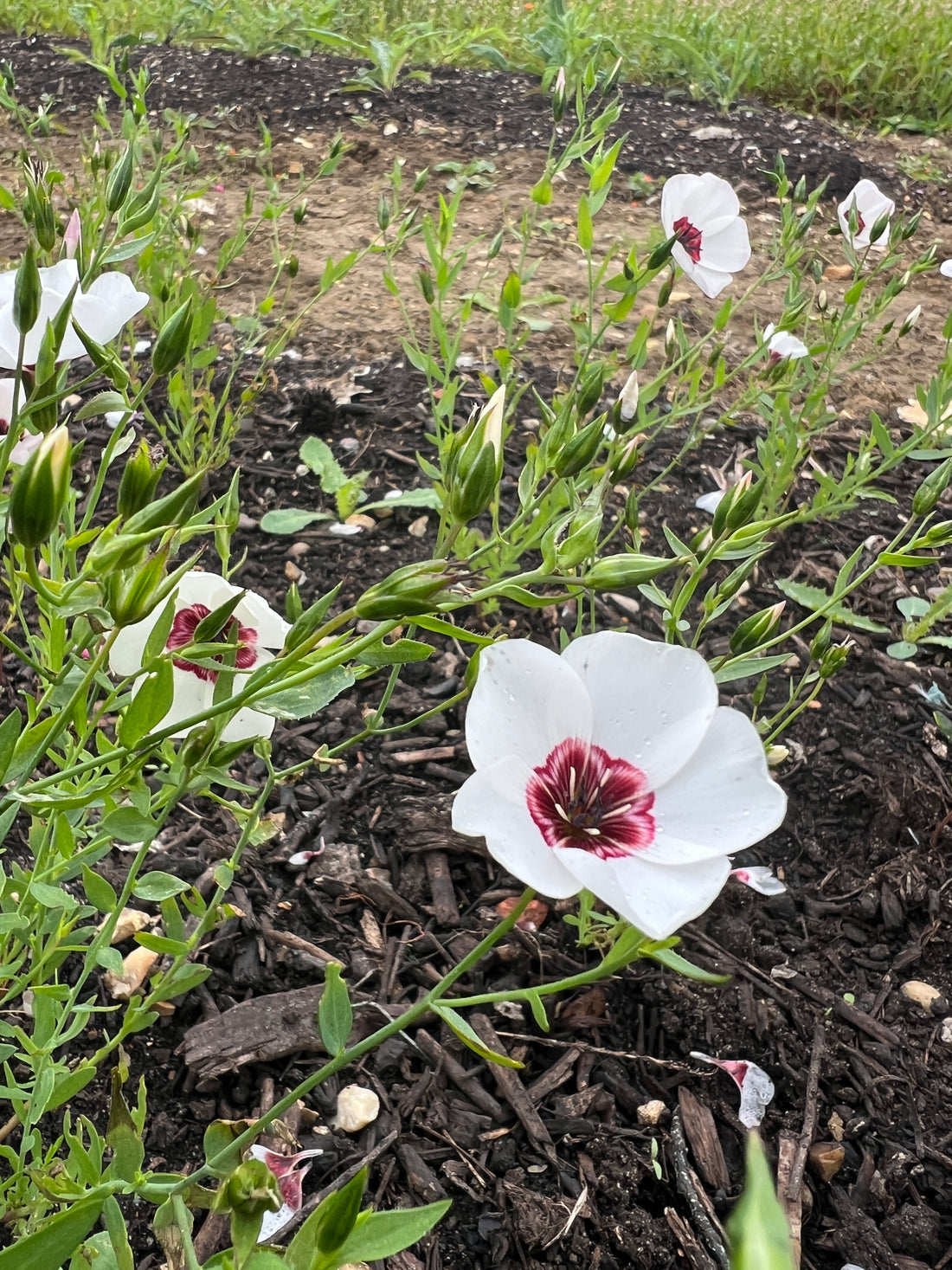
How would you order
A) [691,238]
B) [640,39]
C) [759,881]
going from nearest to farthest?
[759,881] → [691,238] → [640,39]

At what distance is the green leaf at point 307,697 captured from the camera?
3.19 ft

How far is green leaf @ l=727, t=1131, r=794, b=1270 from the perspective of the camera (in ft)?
0.97

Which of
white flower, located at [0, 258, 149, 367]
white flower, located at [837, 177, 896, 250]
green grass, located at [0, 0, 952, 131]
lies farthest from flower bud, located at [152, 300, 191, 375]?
green grass, located at [0, 0, 952, 131]

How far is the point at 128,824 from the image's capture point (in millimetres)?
980

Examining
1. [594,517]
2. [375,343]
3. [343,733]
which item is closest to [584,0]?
[375,343]

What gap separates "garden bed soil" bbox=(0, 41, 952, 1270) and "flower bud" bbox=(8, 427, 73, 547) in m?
0.91

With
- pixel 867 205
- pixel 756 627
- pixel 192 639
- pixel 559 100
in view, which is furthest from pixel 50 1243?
pixel 867 205

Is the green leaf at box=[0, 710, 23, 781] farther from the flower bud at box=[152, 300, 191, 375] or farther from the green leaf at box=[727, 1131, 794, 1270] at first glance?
the green leaf at box=[727, 1131, 794, 1270]

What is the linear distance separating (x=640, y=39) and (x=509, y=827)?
259 inches

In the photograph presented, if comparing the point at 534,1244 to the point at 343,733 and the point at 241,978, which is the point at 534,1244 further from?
the point at 343,733

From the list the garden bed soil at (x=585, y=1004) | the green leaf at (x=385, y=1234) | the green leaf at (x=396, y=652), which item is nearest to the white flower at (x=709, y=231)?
the garden bed soil at (x=585, y=1004)

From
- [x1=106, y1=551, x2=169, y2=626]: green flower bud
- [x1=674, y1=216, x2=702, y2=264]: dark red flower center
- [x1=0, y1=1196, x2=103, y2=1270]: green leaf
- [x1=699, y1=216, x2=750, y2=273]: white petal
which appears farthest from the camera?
[x1=699, y1=216, x2=750, y2=273]: white petal

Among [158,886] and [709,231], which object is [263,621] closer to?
[158,886]

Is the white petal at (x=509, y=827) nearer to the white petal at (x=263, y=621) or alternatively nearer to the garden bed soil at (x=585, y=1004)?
the white petal at (x=263, y=621)
